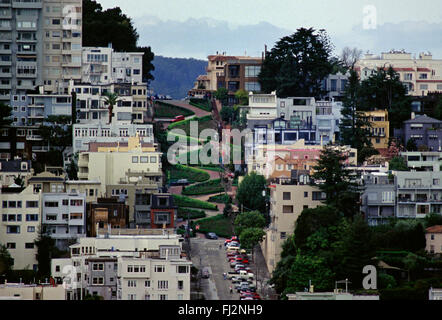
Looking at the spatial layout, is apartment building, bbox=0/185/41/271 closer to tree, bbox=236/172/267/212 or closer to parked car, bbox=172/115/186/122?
tree, bbox=236/172/267/212

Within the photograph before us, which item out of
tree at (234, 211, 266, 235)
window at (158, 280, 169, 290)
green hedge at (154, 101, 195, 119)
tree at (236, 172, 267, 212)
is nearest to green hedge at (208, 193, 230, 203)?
tree at (236, 172, 267, 212)

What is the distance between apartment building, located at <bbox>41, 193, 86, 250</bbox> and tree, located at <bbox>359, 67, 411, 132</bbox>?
32431mm

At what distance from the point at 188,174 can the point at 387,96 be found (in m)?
18.1

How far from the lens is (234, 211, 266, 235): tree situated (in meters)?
75.9

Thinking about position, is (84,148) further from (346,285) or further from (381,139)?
(346,285)

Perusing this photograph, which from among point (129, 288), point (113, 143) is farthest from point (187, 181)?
point (129, 288)

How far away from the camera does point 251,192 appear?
81438 mm

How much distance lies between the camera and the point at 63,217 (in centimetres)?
7231

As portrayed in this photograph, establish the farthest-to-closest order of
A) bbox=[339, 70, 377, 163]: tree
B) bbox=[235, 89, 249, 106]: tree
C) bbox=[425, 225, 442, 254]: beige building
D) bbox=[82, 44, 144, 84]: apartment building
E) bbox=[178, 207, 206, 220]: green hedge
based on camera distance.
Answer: bbox=[235, 89, 249, 106]: tree → bbox=[82, 44, 144, 84]: apartment building → bbox=[339, 70, 377, 163]: tree → bbox=[178, 207, 206, 220]: green hedge → bbox=[425, 225, 442, 254]: beige building

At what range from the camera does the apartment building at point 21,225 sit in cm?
6956

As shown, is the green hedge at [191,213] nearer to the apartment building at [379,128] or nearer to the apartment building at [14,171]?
the apartment building at [14,171]

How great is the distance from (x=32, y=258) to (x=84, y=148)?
19.6 metres

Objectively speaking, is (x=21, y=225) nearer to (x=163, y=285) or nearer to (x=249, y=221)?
(x=163, y=285)

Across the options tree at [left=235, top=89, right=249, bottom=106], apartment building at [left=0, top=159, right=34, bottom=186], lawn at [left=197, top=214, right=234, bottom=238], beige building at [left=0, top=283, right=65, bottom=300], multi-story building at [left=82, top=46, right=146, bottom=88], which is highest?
multi-story building at [left=82, top=46, right=146, bottom=88]
